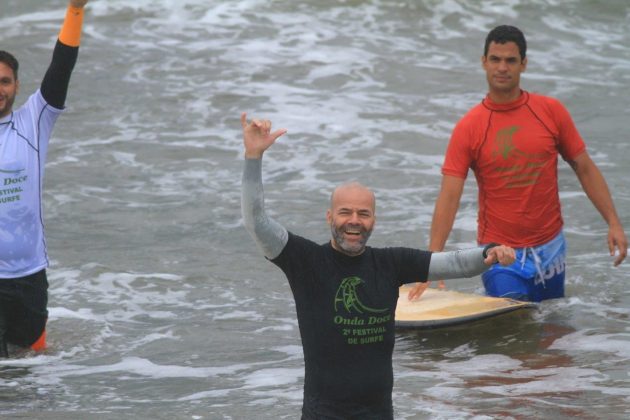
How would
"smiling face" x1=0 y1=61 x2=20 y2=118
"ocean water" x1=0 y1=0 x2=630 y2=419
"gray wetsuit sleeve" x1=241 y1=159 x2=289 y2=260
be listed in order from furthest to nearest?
"ocean water" x1=0 y1=0 x2=630 y2=419, "smiling face" x1=0 y1=61 x2=20 y2=118, "gray wetsuit sleeve" x1=241 y1=159 x2=289 y2=260

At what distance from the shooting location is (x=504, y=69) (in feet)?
20.5

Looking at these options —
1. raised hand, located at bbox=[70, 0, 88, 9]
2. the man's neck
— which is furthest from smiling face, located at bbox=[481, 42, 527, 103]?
raised hand, located at bbox=[70, 0, 88, 9]

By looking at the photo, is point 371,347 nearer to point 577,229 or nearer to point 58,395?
point 58,395

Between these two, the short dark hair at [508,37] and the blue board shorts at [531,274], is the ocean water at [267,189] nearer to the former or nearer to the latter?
the blue board shorts at [531,274]

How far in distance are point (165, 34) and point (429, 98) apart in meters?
4.84

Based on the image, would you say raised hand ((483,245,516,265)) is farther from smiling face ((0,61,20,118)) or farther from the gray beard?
smiling face ((0,61,20,118))

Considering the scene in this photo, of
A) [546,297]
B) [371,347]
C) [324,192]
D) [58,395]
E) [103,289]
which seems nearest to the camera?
[371,347]

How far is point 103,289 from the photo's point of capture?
338 inches

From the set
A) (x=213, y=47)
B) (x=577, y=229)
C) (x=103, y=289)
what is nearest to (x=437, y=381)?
(x=103, y=289)

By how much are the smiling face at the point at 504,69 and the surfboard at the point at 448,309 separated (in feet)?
4.03

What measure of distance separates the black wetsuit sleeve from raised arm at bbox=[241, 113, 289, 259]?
218 centimetres

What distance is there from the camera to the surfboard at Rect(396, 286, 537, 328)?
6570 millimetres

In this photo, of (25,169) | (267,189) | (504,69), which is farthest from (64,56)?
(267,189)

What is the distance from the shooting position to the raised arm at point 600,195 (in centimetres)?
631
